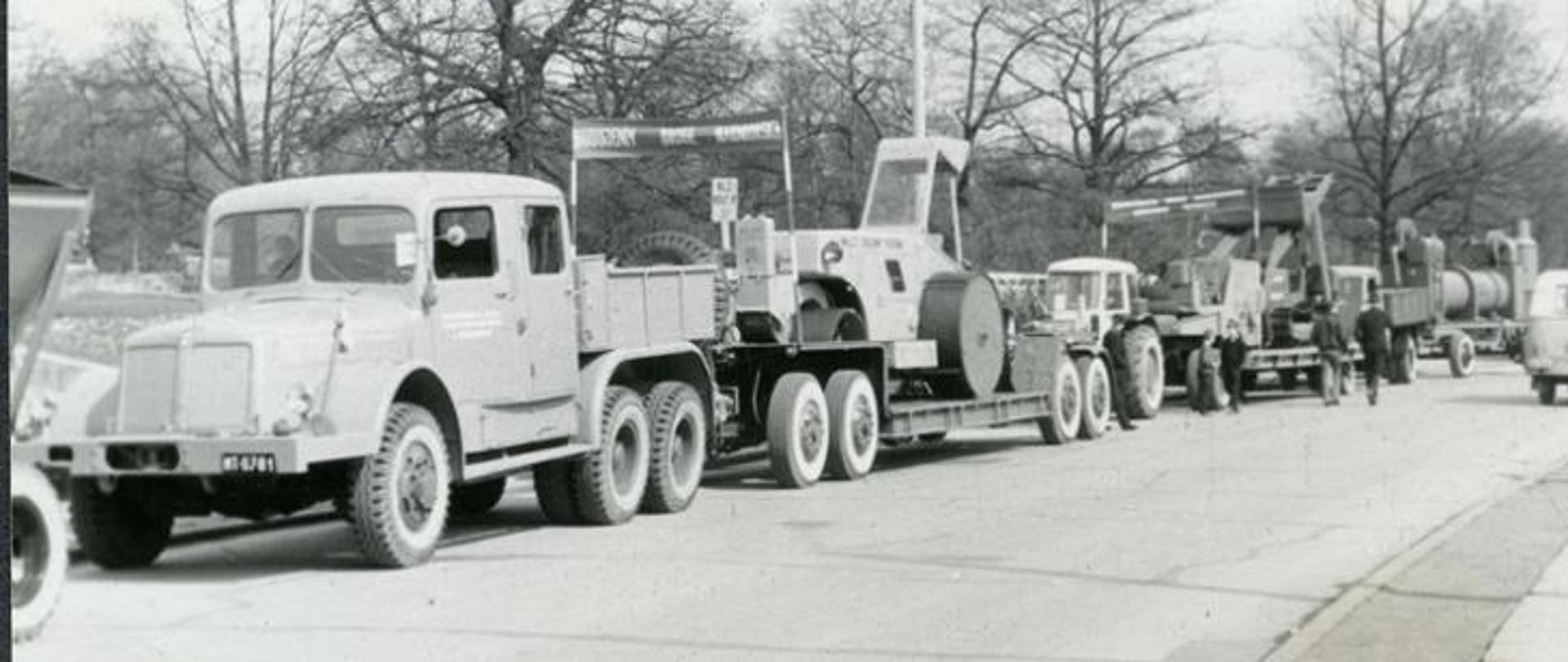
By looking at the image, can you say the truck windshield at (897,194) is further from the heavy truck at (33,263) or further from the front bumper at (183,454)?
the heavy truck at (33,263)

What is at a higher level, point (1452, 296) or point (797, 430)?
point (1452, 296)

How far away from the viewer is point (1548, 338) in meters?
26.1

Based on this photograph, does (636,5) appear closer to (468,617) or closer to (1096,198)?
(468,617)

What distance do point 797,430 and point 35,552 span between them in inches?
321

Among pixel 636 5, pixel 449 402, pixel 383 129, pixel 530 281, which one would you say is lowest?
pixel 449 402

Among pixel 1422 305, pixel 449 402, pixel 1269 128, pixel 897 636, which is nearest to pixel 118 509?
pixel 449 402

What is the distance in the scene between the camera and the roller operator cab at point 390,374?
9.71 meters

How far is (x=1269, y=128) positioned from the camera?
44438 millimetres

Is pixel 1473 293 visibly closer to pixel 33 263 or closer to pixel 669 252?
pixel 669 252

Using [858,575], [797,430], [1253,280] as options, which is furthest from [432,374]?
[1253,280]

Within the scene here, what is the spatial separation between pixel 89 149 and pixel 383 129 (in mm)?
6625

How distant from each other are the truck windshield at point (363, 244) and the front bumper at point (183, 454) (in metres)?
1.81

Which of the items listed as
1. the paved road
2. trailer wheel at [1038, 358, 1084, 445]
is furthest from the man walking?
the paved road

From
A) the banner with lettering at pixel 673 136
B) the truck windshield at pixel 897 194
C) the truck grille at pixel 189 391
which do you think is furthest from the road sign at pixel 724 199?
the truck grille at pixel 189 391
